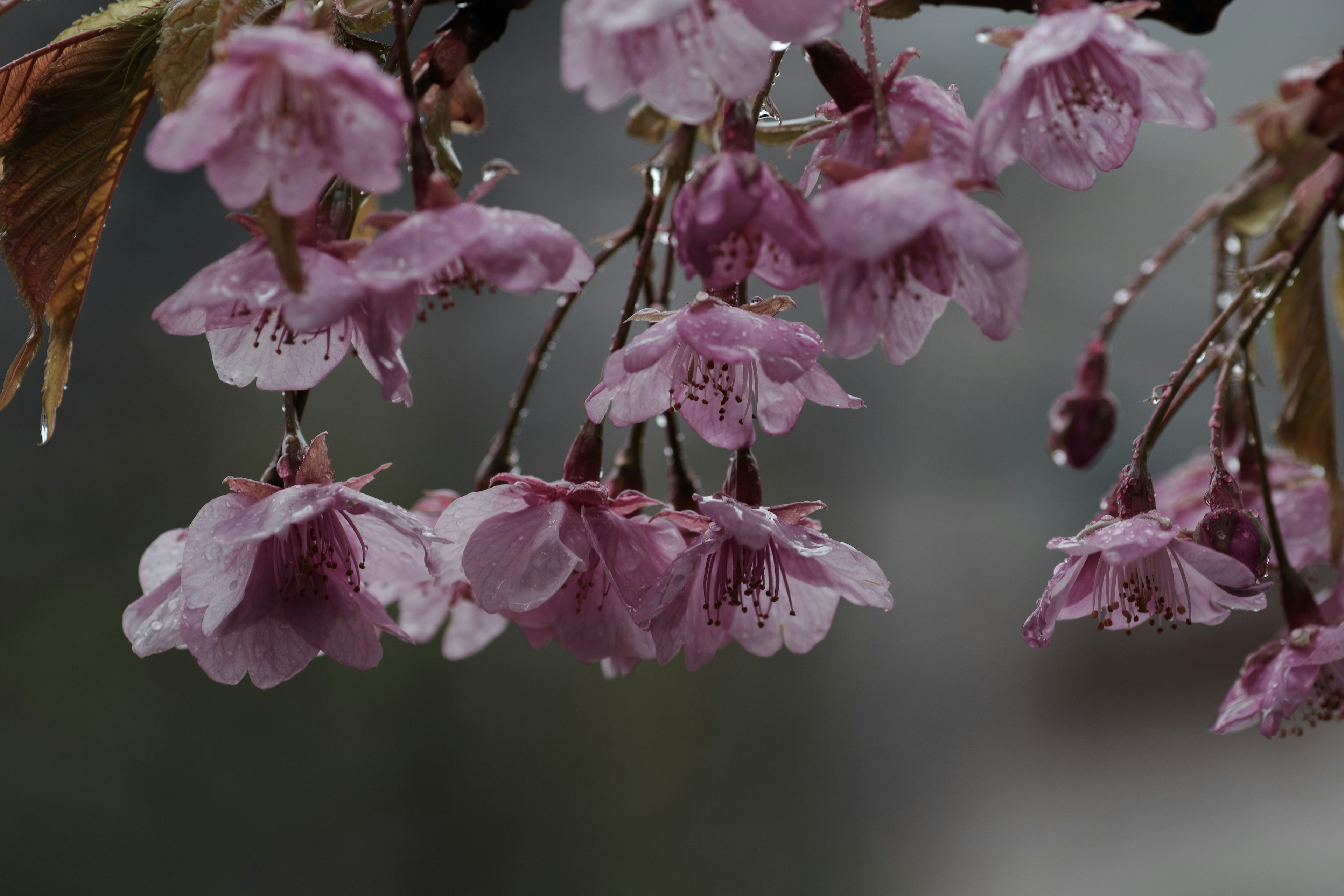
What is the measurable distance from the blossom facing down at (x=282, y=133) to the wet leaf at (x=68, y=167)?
6.2 inches

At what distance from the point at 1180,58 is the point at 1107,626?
0.26 m

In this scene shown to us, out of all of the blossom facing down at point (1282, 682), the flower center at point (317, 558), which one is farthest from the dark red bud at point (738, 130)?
the blossom facing down at point (1282, 682)

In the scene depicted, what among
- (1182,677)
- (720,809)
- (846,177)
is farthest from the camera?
(720,809)

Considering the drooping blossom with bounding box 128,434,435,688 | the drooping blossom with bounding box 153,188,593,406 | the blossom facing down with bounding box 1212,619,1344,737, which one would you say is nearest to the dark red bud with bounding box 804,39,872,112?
the drooping blossom with bounding box 153,188,593,406

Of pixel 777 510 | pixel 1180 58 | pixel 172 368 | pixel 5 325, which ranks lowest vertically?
pixel 172 368

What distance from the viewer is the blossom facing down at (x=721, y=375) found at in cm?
34

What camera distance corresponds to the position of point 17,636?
2.08 m

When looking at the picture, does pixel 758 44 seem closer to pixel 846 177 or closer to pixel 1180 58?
pixel 846 177

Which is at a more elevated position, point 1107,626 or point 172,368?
point 1107,626

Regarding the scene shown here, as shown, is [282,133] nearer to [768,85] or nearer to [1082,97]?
[768,85]

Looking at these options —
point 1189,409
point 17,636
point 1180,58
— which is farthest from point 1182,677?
point 17,636

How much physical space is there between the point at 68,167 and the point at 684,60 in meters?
0.27

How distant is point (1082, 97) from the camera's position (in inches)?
15.1

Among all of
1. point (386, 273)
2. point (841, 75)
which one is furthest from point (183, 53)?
point (841, 75)
